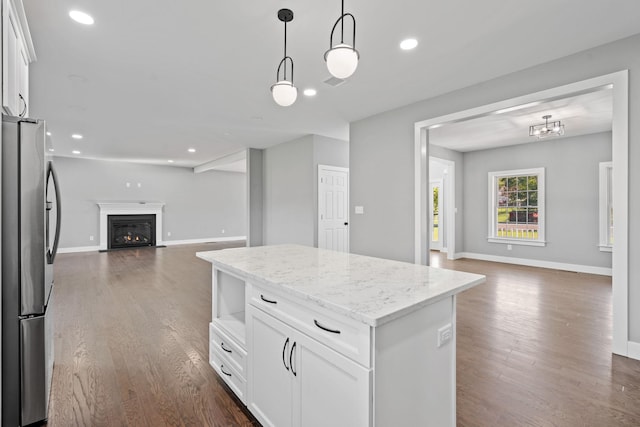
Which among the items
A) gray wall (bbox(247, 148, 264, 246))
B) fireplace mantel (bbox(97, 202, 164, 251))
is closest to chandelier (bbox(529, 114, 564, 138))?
gray wall (bbox(247, 148, 264, 246))

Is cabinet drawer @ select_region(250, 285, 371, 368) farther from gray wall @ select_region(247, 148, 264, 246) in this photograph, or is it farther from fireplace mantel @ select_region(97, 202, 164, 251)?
fireplace mantel @ select_region(97, 202, 164, 251)

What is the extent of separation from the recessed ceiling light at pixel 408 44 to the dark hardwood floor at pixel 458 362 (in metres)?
2.67

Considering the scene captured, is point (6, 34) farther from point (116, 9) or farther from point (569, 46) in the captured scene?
point (569, 46)

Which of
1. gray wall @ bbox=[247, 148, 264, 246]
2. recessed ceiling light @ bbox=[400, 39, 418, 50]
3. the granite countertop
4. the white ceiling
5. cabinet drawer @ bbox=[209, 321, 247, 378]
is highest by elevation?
recessed ceiling light @ bbox=[400, 39, 418, 50]

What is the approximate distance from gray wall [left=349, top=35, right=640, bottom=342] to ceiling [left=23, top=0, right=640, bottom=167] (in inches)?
5.6

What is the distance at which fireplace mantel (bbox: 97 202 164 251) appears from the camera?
29.2ft

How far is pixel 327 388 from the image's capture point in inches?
49.4

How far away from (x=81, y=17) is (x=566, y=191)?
766 centimetres

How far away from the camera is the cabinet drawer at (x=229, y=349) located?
187 centimetres

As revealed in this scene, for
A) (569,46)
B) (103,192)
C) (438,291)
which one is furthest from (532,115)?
(103,192)

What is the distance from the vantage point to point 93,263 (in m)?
6.88

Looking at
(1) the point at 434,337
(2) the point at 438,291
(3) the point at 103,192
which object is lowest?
(1) the point at 434,337

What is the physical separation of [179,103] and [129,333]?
115 inches

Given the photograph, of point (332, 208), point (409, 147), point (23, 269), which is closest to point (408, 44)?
point (409, 147)
